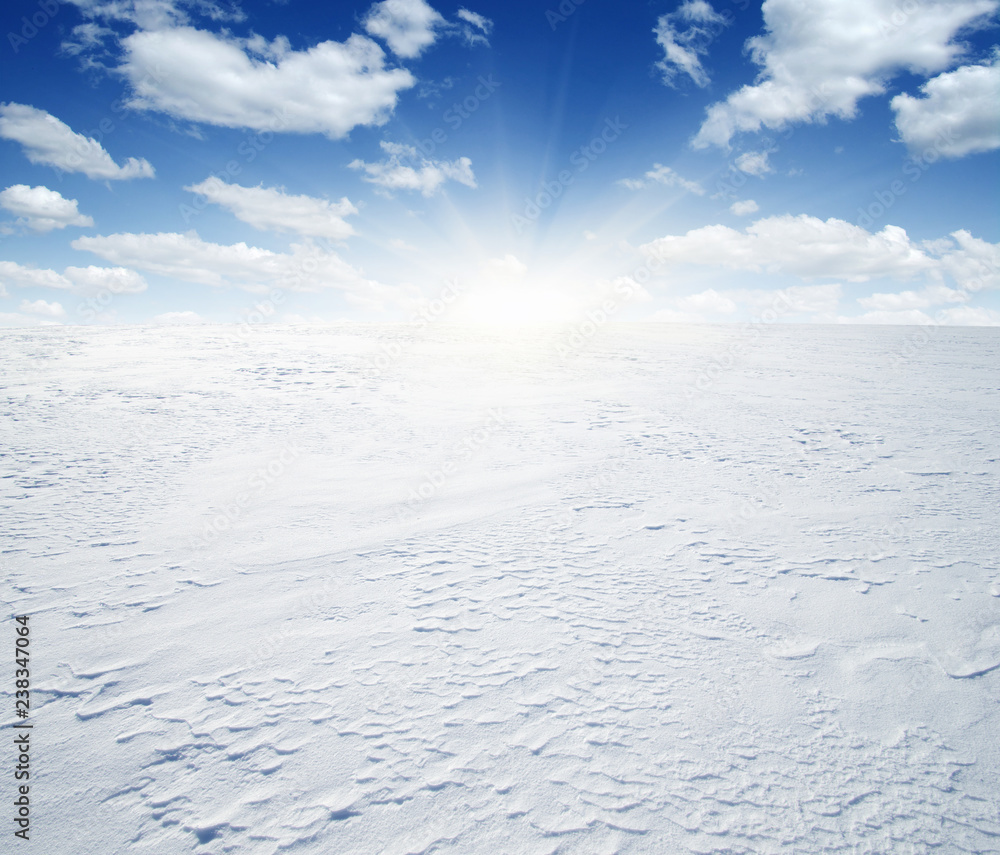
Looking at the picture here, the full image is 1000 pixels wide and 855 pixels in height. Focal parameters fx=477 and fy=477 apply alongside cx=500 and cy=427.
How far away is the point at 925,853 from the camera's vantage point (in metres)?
2.02

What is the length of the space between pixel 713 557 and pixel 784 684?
1596mm

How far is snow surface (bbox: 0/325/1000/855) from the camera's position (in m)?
2.23

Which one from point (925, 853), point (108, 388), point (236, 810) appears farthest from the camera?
point (108, 388)

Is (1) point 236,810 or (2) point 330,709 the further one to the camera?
(2) point 330,709

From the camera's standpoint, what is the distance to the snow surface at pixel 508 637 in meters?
2.23

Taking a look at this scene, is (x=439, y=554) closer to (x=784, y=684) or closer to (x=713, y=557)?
(x=713, y=557)

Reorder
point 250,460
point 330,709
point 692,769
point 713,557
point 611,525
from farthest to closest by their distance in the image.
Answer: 1. point 250,460
2. point 611,525
3. point 713,557
4. point 330,709
5. point 692,769

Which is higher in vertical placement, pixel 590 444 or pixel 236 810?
pixel 590 444

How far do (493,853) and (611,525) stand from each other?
339 cm

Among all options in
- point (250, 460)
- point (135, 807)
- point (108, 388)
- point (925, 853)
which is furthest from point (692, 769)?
point (108, 388)

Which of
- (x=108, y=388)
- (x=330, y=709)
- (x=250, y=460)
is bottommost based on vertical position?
(x=330, y=709)

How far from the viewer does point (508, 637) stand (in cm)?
340

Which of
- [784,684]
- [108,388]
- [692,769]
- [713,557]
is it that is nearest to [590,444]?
[713,557]

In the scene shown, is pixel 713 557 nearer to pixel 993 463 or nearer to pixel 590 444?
pixel 590 444
